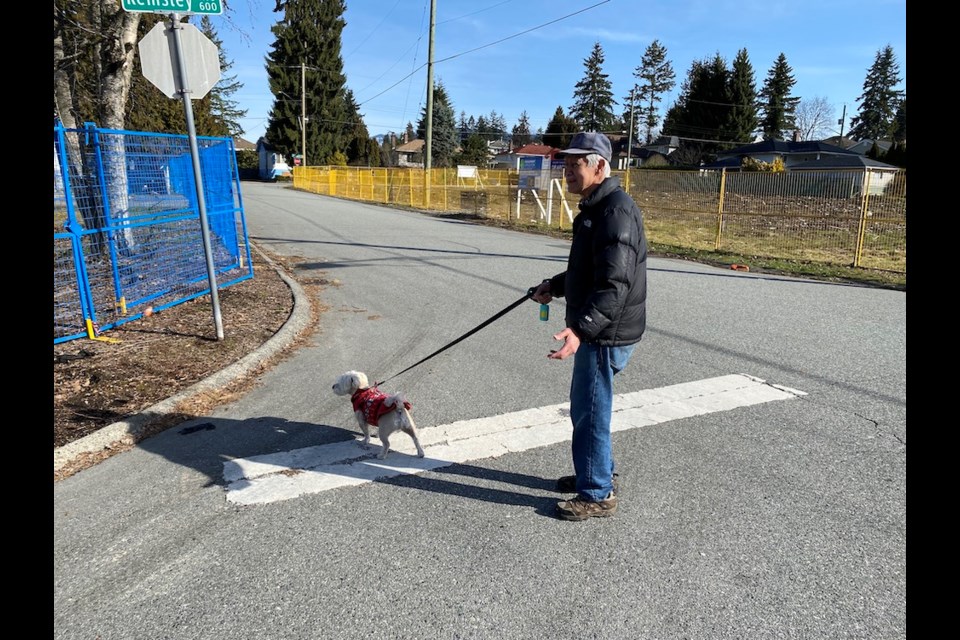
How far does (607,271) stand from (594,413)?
2.52 ft

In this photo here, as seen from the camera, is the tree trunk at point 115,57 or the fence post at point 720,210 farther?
the fence post at point 720,210

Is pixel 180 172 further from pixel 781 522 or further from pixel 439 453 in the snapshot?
pixel 781 522

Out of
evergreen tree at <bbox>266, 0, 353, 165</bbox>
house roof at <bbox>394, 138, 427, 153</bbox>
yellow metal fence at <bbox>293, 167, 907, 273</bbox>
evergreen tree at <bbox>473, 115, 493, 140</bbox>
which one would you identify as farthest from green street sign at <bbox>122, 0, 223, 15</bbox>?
evergreen tree at <bbox>473, 115, 493, 140</bbox>

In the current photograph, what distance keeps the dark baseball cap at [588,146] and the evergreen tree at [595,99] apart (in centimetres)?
9076

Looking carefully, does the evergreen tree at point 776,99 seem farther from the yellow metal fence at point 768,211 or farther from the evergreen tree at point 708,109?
the yellow metal fence at point 768,211

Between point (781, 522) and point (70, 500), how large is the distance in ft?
12.8

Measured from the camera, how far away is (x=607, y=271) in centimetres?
287

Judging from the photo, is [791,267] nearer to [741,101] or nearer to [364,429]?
[364,429]

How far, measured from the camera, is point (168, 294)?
25.0ft

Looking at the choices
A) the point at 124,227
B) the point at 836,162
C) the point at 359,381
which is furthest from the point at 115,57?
the point at 836,162

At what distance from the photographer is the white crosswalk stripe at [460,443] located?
3568mm

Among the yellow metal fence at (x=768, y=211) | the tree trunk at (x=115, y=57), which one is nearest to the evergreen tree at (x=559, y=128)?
the yellow metal fence at (x=768, y=211)
